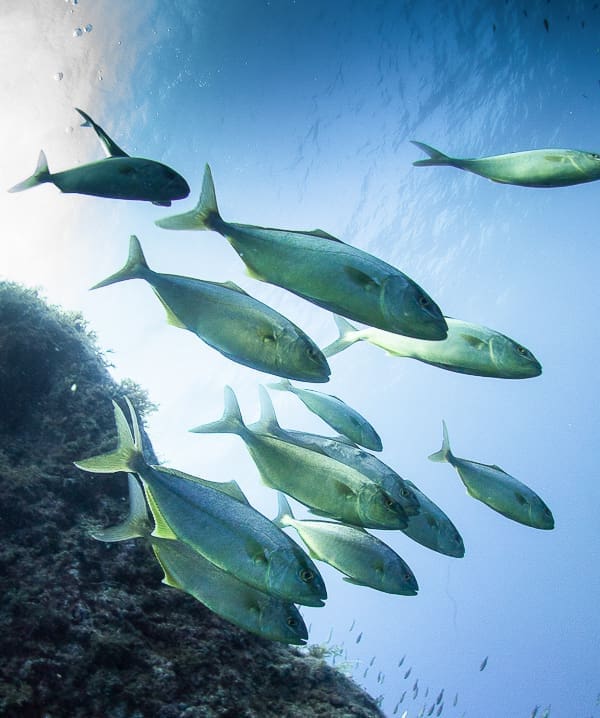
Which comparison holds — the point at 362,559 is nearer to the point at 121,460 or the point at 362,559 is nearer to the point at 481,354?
the point at 481,354

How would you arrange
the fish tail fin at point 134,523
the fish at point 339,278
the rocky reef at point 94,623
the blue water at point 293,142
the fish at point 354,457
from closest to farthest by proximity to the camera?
1. the fish at point 339,278
2. the fish tail fin at point 134,523
3. the fish at point 354,457
4. the rocky reef at point 94,623
5. the blue water at point 293,142

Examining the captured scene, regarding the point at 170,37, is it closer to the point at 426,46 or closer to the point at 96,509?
the point at 426,46

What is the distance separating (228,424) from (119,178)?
1.31 m

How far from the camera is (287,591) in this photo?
1.93 m

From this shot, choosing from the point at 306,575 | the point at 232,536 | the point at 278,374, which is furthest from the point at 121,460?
the point at 306,575

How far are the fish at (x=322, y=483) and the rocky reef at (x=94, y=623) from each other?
2125mm

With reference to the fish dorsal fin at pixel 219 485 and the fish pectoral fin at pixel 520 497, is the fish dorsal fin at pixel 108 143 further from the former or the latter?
the fish pectoral fin at pixel 520 497

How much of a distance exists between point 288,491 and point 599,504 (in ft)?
484

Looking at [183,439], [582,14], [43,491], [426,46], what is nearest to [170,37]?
[426,46]

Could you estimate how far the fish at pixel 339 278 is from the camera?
1.81 m

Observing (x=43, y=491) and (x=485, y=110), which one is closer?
(x=43, y=491)

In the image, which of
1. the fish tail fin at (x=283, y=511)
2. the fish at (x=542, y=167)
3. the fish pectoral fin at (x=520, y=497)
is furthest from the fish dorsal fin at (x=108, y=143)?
the fish pectoral fin at (x=520, y=497)

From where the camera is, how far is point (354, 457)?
109 inches

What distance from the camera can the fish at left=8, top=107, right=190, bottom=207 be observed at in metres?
2.22
